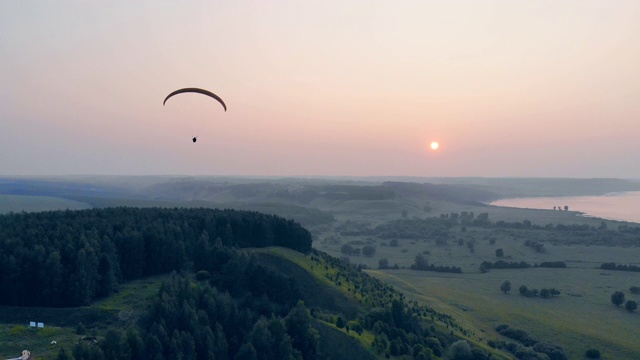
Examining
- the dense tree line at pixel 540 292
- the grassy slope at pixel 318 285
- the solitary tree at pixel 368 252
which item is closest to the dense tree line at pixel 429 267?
the solitary tree at pixel 368 252

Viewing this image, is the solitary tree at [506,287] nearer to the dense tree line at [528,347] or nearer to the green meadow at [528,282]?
the green meadow at [528,282]

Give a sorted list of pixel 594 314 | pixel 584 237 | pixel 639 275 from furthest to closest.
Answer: pixel 584 237
pixel 639 275
pixel 594 314

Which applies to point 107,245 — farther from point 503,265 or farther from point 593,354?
point 503,265

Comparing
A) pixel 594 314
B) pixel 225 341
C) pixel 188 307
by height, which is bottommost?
pixel 594 314

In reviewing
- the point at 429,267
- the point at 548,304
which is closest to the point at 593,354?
the point at 548,304

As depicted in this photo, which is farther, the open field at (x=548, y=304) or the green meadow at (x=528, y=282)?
the green meadow at (x=528, y=282)

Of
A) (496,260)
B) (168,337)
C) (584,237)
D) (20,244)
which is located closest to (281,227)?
(20,244)

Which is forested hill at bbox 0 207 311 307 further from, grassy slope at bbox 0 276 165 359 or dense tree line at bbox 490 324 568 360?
Result: dense tree line at bbox 490 324 568 360

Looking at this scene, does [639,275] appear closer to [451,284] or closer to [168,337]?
[451,284]

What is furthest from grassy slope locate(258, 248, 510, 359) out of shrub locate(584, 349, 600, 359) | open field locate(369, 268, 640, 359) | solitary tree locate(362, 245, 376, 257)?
solitary tree locate(362, 245, 376, 257)
